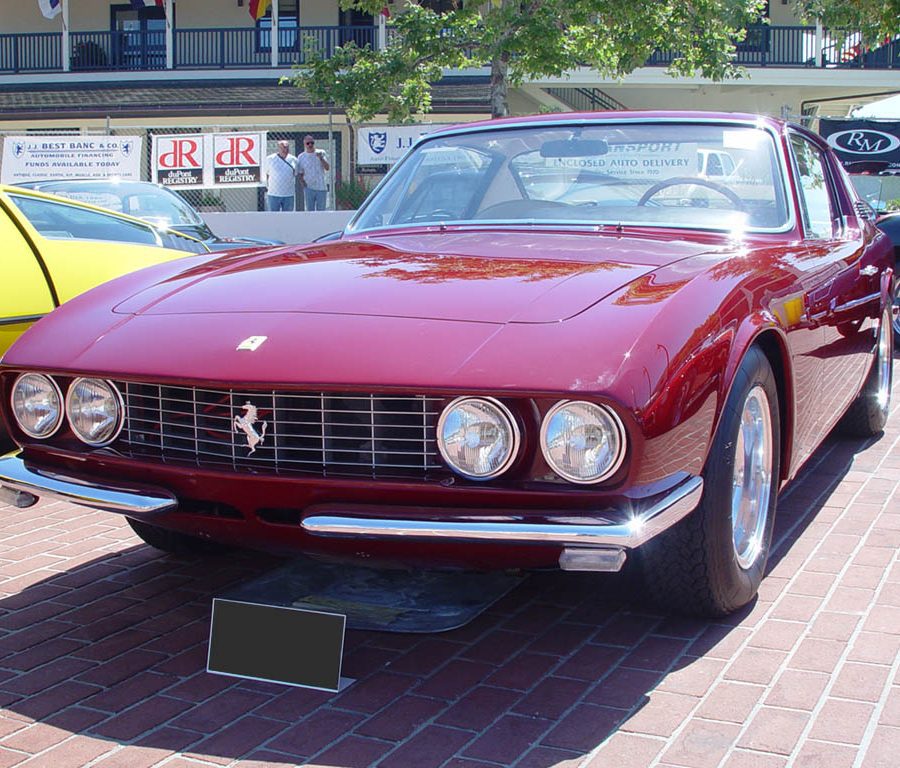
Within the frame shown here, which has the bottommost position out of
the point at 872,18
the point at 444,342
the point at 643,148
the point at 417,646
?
the point at 417,646

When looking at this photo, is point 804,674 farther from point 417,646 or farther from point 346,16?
point 346,16

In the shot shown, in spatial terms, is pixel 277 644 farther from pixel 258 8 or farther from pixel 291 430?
pixel 258 8

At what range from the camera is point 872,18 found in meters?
12.9

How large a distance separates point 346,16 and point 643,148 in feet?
83.5

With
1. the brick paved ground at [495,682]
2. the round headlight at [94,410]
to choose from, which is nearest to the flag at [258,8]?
the brick paved ground at [495,682]

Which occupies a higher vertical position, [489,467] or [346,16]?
[346,16]

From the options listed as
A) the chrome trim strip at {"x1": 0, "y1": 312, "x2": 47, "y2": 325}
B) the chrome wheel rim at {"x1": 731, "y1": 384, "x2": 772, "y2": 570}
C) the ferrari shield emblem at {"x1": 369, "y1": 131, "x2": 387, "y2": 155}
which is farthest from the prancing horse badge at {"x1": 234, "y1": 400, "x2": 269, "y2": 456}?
the ferrari shield emblem at {"x1": 369, "y1": 131, "x2": 387, "y2": 155}

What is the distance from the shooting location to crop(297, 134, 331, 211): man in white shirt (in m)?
16.4

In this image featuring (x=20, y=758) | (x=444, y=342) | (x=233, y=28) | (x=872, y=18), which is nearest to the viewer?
(x=20, y=758)

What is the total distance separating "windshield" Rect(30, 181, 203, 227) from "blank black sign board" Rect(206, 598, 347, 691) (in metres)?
7.35

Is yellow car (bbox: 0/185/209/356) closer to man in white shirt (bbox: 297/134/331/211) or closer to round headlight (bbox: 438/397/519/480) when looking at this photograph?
round headlight (bbox: 438/397/519/480)

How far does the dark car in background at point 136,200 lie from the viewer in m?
9.75

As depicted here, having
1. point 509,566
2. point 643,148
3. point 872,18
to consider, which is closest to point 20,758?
point 509,566

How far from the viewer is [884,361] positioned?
5.80m
